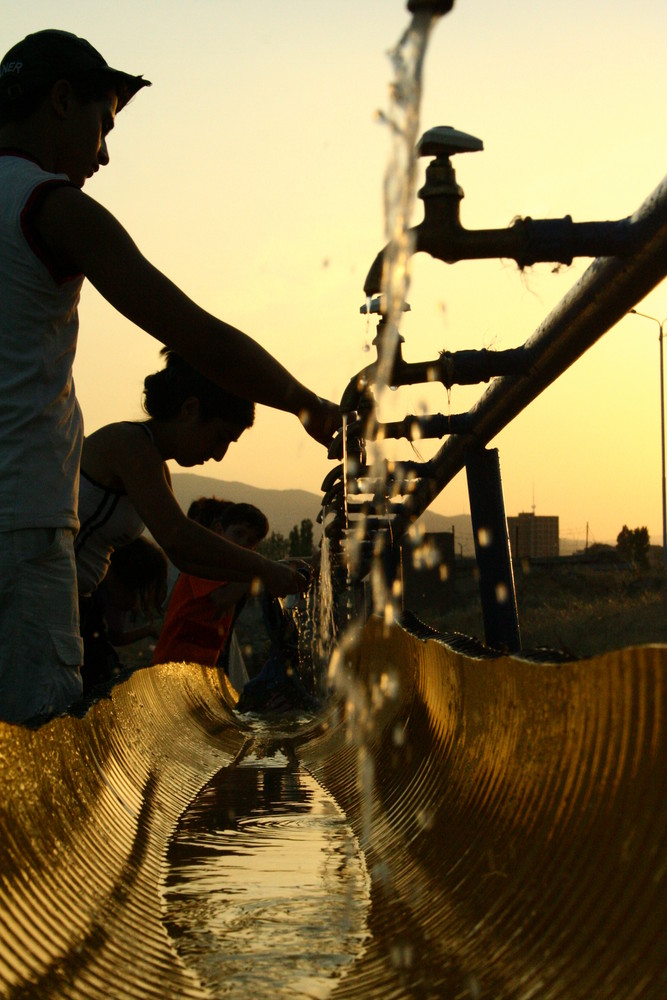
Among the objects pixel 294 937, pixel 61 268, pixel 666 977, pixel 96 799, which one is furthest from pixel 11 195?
pixel 666 977

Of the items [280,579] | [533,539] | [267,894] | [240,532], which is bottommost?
[267,894]

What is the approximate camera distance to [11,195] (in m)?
2.63

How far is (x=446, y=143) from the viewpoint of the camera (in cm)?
286

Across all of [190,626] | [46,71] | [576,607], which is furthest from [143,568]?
[576,607]

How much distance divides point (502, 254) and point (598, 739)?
55.9 inches

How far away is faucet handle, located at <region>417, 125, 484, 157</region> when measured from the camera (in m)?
2.86

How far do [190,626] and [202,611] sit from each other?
0.18m

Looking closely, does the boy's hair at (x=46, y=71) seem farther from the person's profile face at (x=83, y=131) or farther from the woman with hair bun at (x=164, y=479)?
the woman with hair bun at (x=164, y=479)

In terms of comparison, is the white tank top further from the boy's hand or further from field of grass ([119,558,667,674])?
field of grass ([119,558,667,674])

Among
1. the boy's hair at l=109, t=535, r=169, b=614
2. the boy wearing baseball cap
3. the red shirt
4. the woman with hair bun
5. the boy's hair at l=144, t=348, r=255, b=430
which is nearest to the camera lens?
the boy wearing baseball cap

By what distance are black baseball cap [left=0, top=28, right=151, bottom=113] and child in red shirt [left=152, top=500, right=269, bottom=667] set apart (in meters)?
4.36

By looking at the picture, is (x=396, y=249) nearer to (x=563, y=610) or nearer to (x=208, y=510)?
(x=208, y=510)

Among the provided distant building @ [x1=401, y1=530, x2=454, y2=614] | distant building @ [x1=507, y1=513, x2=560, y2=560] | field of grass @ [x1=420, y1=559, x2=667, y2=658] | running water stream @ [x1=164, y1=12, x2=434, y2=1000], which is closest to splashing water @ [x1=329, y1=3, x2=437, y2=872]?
running water stream @ [x1=164, y1=12, x2=434, y2=1000]

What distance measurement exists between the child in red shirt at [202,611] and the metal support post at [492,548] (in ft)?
9.02
